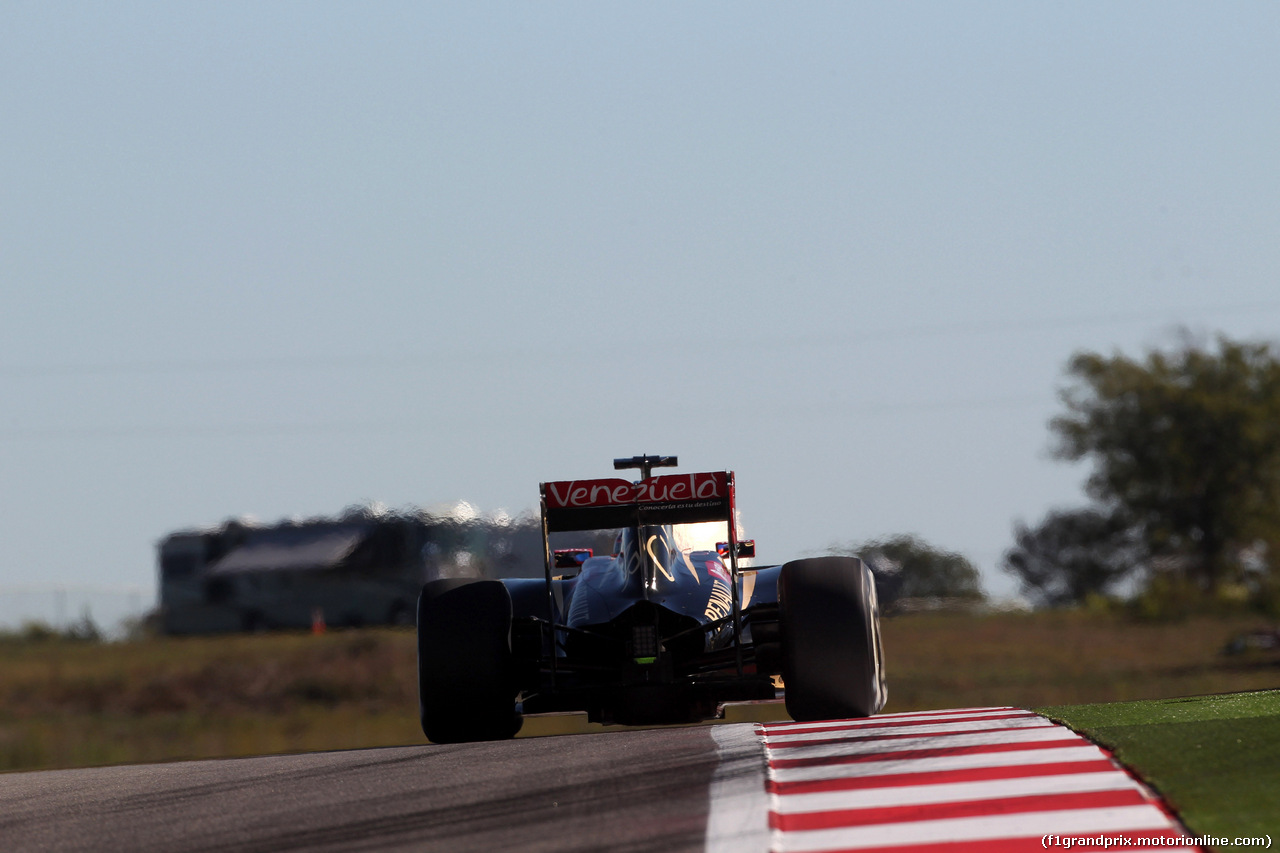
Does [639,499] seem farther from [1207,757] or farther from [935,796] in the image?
[1207,757]

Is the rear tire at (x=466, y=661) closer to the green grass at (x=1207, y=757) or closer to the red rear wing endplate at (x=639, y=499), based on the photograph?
the red rear wing endplate at (x=639, y=499)

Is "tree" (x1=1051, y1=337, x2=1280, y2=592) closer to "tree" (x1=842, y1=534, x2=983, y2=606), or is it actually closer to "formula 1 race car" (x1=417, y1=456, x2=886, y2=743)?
"tree" (x1=842, y1=534, x2=983, y2=606)

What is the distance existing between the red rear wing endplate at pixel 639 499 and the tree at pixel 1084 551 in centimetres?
1906

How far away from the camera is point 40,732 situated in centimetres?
2158

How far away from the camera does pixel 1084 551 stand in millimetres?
35594

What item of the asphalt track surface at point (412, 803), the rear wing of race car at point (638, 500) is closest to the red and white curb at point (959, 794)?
the asphalt track surface at point (412, 803)

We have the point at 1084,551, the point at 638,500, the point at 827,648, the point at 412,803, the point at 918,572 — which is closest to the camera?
the point at 412,803

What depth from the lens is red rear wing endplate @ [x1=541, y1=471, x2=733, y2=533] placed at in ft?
34.6

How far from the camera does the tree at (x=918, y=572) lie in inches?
826

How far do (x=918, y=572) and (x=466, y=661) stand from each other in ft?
41.1

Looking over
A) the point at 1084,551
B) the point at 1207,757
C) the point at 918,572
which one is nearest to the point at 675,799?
the point at 1207,757

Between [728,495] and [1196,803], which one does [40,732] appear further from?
[1196,803]

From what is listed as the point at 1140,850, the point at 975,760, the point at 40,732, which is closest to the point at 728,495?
the point at 975,760

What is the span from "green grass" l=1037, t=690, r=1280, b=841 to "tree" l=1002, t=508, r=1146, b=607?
19561 mm
